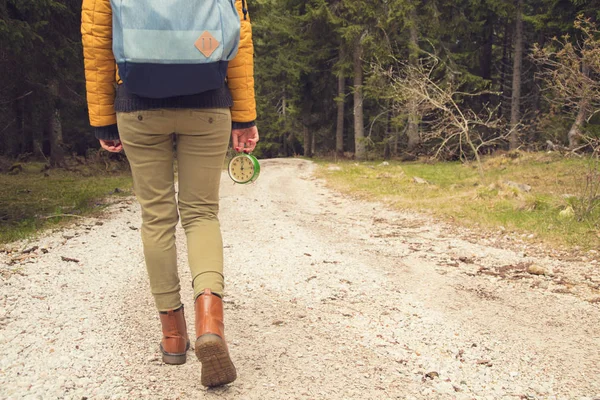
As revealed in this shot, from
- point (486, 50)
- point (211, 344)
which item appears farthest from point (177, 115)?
point (486, 50)

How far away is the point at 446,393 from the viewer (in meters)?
2.34

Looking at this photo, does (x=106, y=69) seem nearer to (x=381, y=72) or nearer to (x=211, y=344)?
(x=211, y=344)

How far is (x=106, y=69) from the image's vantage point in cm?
232

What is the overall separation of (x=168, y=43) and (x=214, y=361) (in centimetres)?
145

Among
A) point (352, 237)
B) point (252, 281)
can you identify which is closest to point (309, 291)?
point (252, 281)

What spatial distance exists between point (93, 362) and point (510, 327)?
2.73 m

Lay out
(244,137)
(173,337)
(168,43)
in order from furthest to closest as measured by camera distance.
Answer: (244,137) → (173,337) → (168,43)

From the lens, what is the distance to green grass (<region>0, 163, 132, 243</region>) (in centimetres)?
656

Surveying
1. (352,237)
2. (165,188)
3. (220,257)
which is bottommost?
(352,237)

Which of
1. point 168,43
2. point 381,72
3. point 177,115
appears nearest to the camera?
point 168,43

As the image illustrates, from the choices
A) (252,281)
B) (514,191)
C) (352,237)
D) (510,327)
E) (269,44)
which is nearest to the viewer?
(510,327)

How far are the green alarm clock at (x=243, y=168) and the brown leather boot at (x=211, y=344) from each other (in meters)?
6.19

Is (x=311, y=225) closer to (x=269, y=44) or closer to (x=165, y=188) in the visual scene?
(x=165, y=188)

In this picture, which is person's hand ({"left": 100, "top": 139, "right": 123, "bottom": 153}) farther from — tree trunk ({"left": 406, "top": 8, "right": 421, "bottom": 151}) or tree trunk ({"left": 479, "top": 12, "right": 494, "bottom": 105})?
tree trunk ({"left": 479, "top": 12, "right": 494, "bottom": 105})
